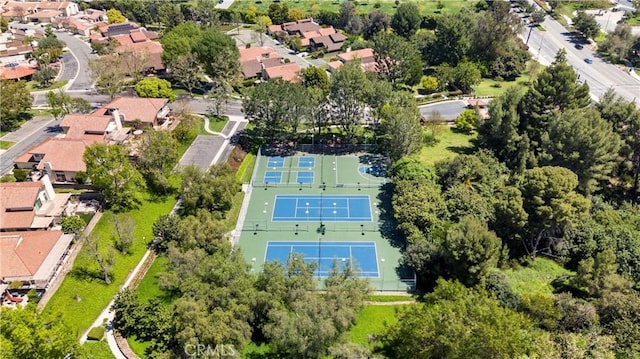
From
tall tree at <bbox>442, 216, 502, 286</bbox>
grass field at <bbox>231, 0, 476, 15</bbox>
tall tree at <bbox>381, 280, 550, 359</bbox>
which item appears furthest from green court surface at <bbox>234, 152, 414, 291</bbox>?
grass field at <bbox>231, 0, 476, 15</bbox>

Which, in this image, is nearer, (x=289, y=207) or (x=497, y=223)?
(x=497, y=223)

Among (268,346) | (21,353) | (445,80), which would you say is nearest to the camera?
(21,353)

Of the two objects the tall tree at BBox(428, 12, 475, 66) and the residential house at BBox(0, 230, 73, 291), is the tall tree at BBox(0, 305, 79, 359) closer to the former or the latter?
the residential house at BBox(0, 230, 73, 291)

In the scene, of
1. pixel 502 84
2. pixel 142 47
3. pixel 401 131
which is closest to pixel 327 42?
pixel 502 84

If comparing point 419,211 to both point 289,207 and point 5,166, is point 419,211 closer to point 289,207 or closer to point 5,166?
point 289,207

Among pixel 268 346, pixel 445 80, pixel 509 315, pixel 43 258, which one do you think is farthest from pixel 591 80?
pixel 43 258

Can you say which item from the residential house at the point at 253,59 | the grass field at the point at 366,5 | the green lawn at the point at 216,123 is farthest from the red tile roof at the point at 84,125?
the grass field at the point at 366,5

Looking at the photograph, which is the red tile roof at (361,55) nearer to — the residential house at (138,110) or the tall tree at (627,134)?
the residential house at (138,110)
